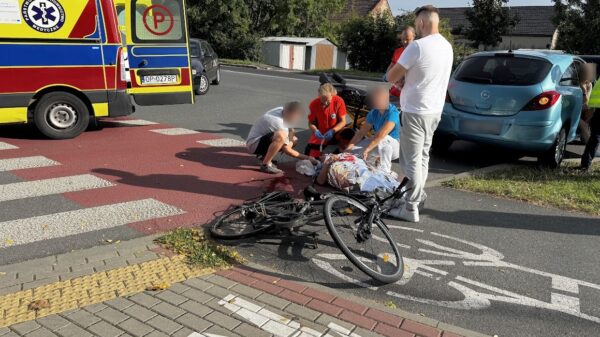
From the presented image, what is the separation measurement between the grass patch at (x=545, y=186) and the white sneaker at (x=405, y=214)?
60.7 inches

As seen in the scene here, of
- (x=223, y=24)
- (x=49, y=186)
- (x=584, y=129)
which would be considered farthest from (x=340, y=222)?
(x=223, y=24)

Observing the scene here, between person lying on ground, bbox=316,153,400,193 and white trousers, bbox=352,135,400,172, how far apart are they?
0.26m

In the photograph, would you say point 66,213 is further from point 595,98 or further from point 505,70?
point 595,98

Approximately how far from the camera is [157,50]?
367 inches

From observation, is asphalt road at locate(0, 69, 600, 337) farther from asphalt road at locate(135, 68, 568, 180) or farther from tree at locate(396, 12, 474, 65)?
tree at locate(396, 12, 474, 65)

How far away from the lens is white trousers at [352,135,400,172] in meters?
5.93

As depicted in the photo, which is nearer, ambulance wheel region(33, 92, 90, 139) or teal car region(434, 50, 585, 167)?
teal car region(434, 50, 585, 167)

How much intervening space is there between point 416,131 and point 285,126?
214 cm

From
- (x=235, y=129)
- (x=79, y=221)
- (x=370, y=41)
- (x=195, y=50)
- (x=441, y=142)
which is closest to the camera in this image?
(x=79, y=221)

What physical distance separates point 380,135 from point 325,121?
1412 millimetres

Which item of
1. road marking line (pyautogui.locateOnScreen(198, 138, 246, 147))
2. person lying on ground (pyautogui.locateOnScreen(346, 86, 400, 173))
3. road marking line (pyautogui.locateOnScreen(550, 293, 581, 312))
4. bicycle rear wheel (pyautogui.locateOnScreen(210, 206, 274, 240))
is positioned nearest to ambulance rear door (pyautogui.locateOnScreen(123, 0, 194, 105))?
road marking line (pyautogui.locateOnScreen(198, 138, 246, 147))

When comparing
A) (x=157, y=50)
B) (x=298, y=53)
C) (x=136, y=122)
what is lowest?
(x=298, y=53)

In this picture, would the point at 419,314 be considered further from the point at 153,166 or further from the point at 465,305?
the point at 153,166

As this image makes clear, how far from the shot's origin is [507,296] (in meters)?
3.60
